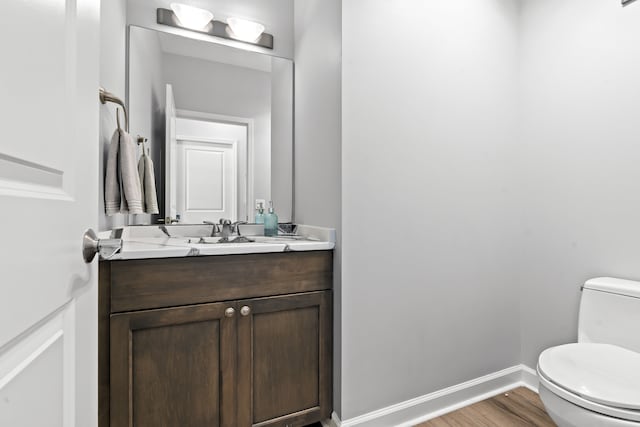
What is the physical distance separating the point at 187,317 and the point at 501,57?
2177 mm

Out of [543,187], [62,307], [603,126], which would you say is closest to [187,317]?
[62,307]

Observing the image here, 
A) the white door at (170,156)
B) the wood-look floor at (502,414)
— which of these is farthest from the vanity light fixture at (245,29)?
the wood-look floor at (502,414)

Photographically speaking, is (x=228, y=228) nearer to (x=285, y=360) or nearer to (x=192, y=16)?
(x=285, y=360)

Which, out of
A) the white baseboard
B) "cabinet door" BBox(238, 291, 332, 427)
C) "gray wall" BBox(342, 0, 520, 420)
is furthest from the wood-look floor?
"cabinet door" BBox(238, 291, 332, 427)

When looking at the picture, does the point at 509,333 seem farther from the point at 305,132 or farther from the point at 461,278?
the point at 305,132

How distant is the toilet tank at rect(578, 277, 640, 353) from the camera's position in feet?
4.60

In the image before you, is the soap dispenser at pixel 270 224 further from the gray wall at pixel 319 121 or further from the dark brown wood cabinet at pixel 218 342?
the dark brown wood cabinet at pixel 218 342

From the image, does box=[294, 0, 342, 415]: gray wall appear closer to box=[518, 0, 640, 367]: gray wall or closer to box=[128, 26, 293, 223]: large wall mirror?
box=[128, 26, 293, 223]: large wall mirror

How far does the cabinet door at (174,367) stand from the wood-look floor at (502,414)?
3.37 ft

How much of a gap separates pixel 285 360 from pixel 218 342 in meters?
0.31

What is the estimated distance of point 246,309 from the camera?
135cm

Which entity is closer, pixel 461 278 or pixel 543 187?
pixel 461 278

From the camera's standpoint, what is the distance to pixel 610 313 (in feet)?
4.85

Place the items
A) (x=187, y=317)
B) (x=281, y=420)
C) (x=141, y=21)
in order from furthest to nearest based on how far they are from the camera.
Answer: (x=141, y=21) < (x=281, y=420) < (x=187, y=317)
